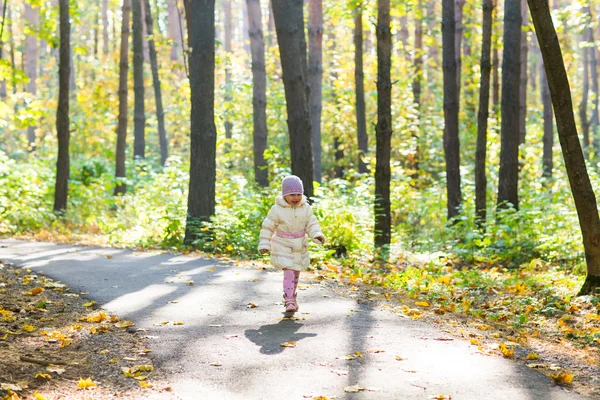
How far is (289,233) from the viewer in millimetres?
7738

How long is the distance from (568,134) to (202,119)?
7.98 meters

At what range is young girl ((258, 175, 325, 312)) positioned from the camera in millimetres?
7625

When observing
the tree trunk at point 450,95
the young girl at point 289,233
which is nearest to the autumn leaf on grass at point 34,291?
the young girl at point 289,233

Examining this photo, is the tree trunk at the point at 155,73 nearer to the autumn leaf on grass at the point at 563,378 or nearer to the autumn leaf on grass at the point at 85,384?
the autumn leaf on grass at the point at 85,384

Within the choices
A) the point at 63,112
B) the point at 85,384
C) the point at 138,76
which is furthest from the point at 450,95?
the point at 138,76

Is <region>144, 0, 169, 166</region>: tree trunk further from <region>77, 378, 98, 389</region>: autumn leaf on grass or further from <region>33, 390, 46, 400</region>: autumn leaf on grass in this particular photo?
<region>33, 390, 46, 400</region>: autumn leaf on grass

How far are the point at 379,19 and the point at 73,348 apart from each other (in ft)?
29.6

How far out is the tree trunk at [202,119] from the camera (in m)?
14.1

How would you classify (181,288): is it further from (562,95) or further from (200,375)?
(562,95)

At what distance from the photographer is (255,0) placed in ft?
66.0

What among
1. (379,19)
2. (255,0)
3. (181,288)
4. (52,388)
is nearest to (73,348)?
(52,388)

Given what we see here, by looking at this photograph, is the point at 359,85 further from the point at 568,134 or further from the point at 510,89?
the point at 568,134

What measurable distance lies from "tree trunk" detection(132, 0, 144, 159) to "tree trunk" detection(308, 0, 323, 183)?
22.4 ft

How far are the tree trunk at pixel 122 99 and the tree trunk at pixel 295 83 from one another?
1117cm
